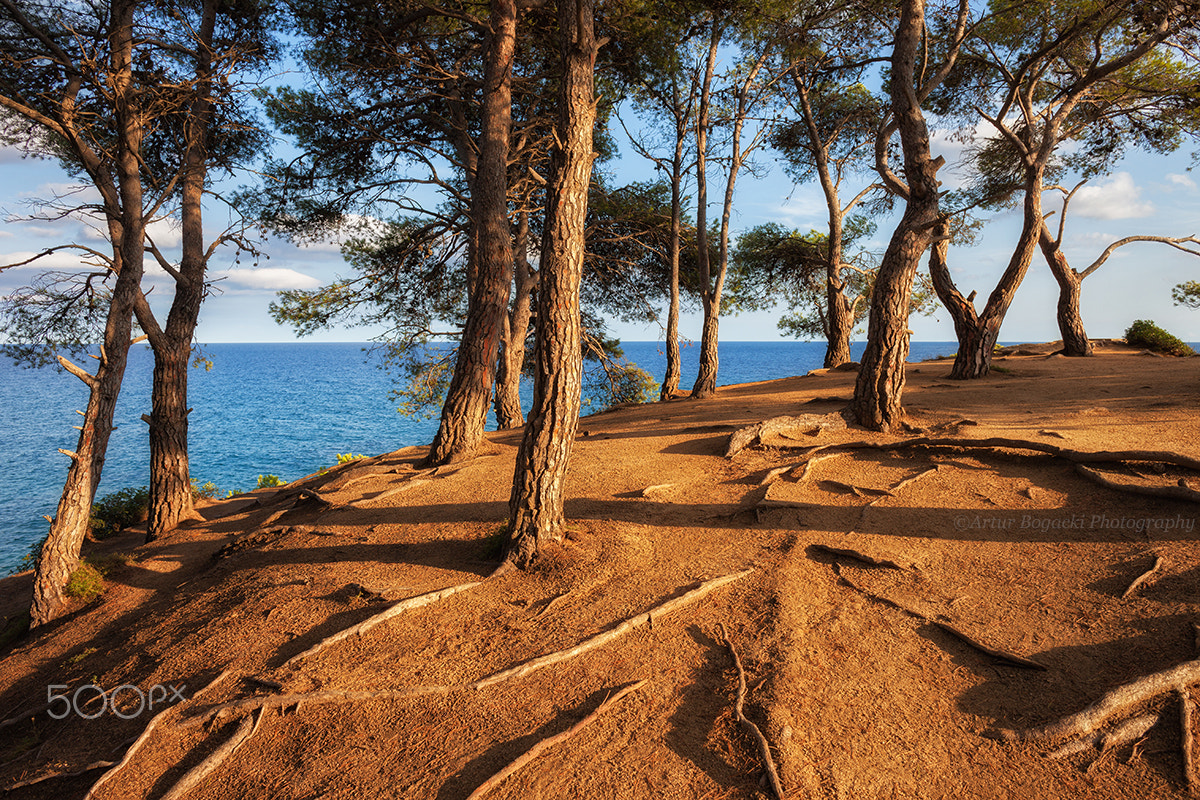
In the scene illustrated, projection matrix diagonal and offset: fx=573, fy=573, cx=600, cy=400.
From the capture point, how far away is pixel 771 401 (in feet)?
38.2

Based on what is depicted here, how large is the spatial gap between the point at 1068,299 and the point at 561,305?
17036 millimetres

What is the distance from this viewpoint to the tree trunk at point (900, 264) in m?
8.41

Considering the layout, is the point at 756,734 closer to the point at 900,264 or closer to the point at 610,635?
the point at 610,635

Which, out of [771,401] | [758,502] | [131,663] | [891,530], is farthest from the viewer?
[771,401]

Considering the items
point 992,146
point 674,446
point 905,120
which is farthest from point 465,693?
point 992,146

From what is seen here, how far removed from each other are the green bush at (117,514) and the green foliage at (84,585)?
170 inches

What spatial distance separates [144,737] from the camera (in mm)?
4020

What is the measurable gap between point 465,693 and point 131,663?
3.55 m

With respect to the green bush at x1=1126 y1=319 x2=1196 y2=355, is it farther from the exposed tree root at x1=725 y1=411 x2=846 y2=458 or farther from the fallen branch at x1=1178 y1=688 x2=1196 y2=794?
the fallen branch at x1=1178 y1=688 x2=1196 y2=794

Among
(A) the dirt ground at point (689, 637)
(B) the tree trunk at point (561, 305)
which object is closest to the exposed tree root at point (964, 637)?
(A) the dirt ground at point (689, 637)

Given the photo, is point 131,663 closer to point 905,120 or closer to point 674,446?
point 674,446

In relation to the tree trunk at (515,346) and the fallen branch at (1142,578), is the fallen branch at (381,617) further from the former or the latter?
the tree trunk at (515,346)

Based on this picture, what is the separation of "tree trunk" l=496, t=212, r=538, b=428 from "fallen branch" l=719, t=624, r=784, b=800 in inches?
422

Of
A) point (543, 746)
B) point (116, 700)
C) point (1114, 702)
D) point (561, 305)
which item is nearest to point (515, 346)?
point (561, 305)
